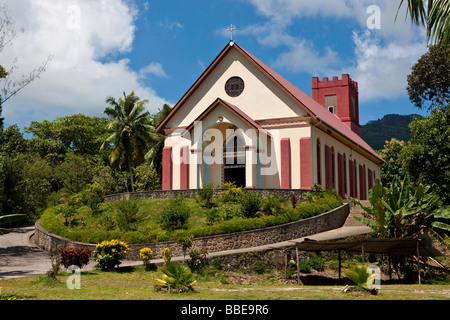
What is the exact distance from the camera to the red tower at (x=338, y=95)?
51.1 metres

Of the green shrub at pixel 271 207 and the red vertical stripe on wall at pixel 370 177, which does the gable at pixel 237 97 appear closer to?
the green shrub at pixel 271 207

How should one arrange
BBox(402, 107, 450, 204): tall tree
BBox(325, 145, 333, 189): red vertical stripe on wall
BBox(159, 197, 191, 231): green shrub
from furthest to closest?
BBox(325, 145, 333, 189): red vertical stripe on wall → BBox(402, 107, 450, 204): tall tree → BBox(159, 197, 191, 231): green shrub

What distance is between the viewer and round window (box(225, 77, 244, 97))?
3462 centimetres

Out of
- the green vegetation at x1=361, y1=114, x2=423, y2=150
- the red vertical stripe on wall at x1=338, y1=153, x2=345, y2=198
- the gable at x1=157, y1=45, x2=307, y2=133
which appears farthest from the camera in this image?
the green vegetation at x1=361, y1=114, x2=423, y2=150

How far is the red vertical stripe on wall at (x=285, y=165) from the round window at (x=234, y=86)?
208 inches

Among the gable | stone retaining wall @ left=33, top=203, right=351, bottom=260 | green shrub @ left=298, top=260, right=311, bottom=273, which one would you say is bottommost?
green shrub @ left=298, top=260, right=311, bottom=273

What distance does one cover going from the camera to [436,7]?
25.7 ft

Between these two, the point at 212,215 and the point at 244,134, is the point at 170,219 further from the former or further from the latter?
the point at 244,134

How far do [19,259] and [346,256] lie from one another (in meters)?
15.3

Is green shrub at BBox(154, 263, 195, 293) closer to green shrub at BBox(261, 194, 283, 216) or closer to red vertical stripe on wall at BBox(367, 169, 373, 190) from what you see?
green shrub at BBox(261, 194, 283, 216)

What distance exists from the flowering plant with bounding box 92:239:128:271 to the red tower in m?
Result: 36.6

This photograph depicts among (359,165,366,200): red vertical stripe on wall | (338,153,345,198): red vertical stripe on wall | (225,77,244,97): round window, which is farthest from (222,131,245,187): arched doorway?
(359,165,366,200): red vertical stripe on wall

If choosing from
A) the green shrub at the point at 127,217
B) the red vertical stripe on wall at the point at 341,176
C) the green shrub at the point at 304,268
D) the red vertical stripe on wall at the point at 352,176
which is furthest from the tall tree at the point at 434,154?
the green shrub at the point at 127,217
